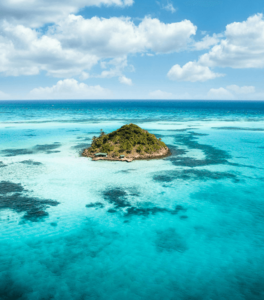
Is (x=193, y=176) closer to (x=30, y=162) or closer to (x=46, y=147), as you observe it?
(x=30, y=162)

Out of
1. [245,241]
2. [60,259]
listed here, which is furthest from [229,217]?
[60,259]

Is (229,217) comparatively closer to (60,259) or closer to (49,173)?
(60,259)

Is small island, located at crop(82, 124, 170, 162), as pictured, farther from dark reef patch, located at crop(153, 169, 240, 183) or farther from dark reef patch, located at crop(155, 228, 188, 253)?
dark reef patch, located at crop(155, 228, 188, 253)

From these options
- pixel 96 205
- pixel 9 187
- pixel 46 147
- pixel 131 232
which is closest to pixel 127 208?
pixel 96 205

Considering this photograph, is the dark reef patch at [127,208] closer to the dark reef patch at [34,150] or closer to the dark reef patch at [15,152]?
the dark reef patch at [34,150]

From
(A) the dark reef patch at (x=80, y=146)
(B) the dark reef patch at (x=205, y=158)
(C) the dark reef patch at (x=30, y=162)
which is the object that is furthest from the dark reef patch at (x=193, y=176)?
(A) the dark reef patch at (x=80, y=146)

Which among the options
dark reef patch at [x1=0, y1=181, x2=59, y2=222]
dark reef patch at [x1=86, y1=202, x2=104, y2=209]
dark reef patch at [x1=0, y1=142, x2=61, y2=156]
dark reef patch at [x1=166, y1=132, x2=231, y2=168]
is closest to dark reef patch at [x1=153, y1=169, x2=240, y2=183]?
dark reef patch at [x1=166, y1=132, x2=231, y2=168]
